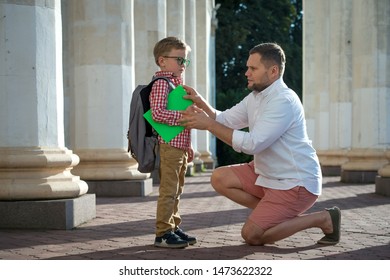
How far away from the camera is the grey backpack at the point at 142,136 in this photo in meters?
8.15

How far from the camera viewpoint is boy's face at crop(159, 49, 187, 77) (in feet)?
26.7

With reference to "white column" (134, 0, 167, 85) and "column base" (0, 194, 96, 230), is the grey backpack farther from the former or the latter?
"white column" (134, 0, 167, 85)

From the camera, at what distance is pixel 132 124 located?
823 centimetres

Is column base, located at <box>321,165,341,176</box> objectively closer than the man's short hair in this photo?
No

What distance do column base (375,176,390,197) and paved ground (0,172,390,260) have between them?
3242 millimetres

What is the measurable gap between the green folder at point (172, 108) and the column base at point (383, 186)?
32.6 feet

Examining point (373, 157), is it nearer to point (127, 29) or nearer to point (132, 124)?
point (127, 29)

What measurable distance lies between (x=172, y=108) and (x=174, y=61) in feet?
1.78

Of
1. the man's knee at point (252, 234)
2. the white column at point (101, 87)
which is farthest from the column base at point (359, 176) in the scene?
the man's knee at point (252, 234)

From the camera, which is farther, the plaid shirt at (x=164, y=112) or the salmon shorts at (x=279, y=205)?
the salmon shorts at (x=279, y=205)

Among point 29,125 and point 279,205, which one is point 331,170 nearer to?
point 29,125

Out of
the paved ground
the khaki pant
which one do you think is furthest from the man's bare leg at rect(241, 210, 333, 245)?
the khaki pant

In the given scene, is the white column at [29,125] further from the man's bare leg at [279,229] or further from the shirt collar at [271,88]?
the shirt collar at [271,88]
